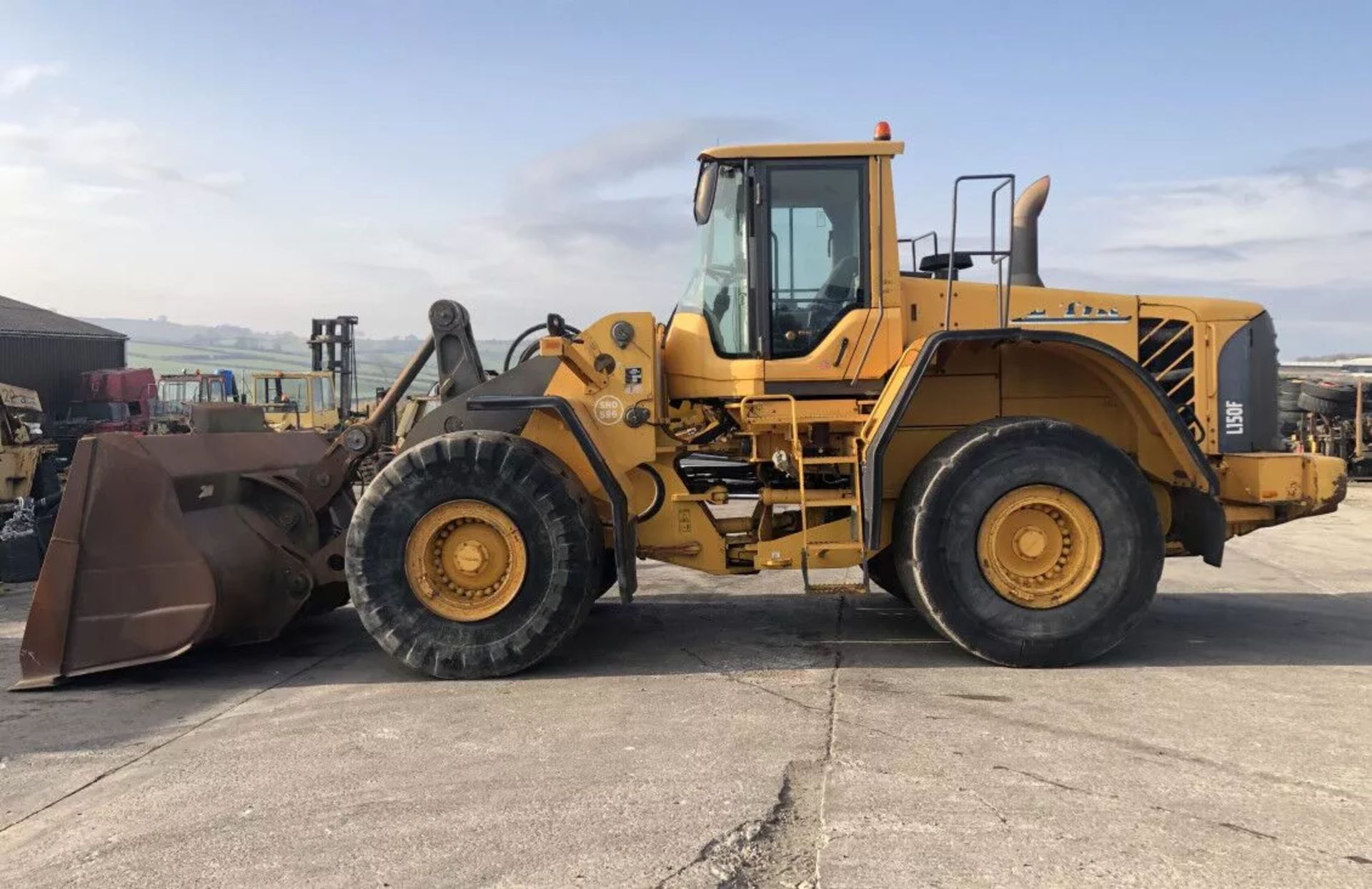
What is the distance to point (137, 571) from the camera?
223 inches

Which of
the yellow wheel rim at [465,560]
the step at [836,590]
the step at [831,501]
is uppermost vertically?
the step at [831,501]

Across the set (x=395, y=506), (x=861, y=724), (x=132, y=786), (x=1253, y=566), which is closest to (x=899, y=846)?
(x=861, y=724)

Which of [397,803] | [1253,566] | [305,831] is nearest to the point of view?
[305,831]

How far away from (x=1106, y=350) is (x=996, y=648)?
1862mm

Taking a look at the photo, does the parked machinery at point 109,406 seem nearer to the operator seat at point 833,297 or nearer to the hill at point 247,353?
the hill at point 247,353

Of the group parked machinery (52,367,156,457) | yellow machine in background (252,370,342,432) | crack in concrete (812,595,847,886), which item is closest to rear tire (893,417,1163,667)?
crack in concrete (812,595,847,886)

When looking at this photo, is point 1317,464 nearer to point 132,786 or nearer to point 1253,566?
point 1253,566

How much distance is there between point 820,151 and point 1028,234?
1.61 m

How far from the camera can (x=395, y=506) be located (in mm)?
5648

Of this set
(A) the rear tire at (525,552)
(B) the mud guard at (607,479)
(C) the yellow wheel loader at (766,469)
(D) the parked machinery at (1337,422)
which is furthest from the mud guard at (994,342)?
(D) the parked machinery at (1337,422)

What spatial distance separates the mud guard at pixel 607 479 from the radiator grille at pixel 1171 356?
138 inches

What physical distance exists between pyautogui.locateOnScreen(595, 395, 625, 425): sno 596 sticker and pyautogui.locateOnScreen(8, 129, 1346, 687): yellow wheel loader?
0.05ft

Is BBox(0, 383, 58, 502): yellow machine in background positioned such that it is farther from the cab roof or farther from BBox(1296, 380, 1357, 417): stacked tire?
BBox(1296, 380, 1357, 417): stacked tire

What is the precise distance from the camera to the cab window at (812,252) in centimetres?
611
